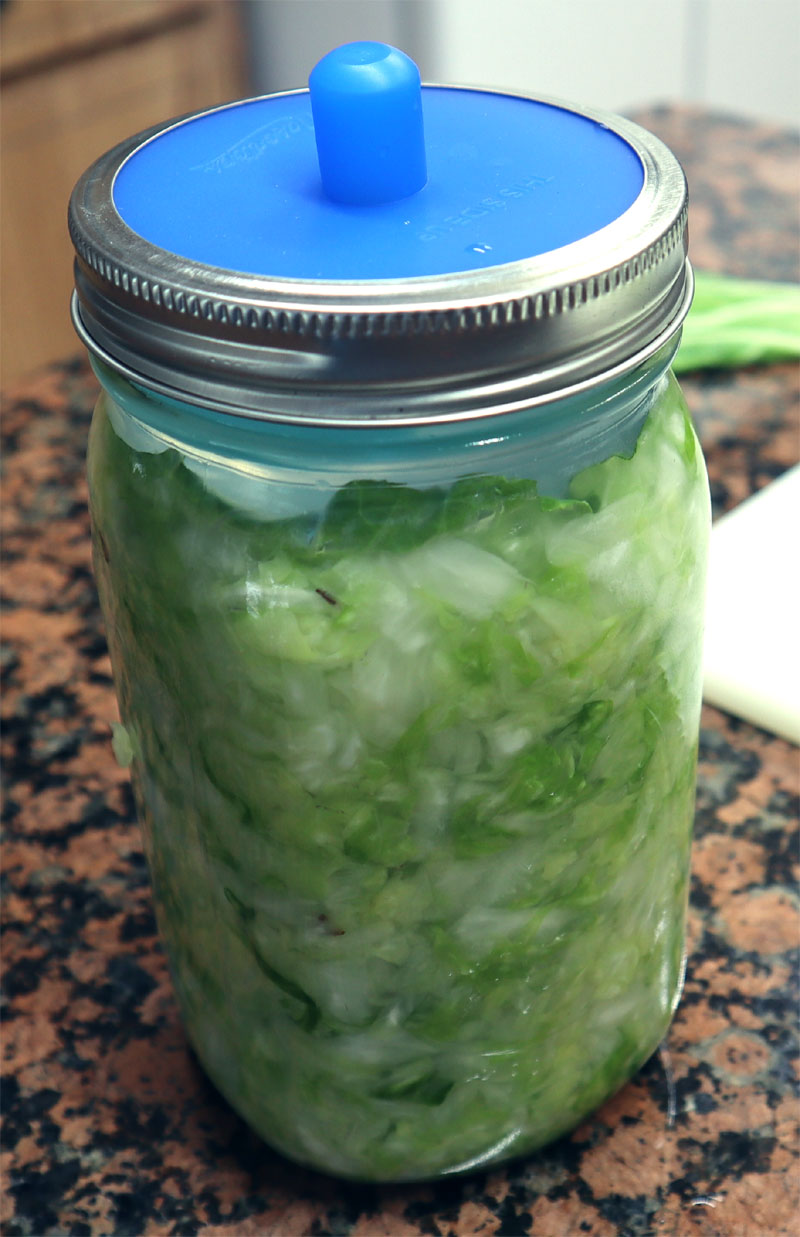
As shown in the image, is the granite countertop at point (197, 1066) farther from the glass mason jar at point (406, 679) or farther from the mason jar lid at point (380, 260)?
the mason jar lid at point (380, 260)

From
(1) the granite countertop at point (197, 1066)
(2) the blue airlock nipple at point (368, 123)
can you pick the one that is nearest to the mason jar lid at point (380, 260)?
(2) the blue airlock nipple at point (368, 123)

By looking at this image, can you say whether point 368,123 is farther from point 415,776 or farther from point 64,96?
point 64,96

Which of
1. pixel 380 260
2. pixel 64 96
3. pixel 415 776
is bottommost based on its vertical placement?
pixel 64 96

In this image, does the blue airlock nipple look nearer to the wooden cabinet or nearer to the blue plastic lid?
the blue plastic lid

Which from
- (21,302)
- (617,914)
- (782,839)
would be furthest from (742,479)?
(21,302)

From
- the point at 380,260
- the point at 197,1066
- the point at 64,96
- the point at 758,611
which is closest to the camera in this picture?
the point at 380,260

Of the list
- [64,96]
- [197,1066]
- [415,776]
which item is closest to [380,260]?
[415,776]

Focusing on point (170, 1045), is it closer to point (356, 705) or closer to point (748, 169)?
point (356, 705)
